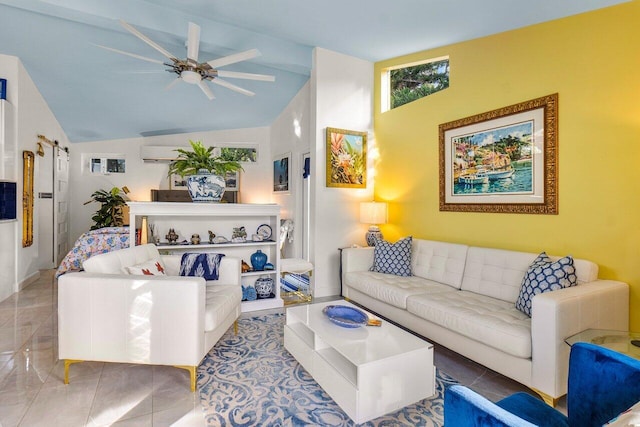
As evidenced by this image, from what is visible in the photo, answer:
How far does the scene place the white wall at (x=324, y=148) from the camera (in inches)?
162

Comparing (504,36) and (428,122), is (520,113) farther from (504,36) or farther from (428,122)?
(428,122)

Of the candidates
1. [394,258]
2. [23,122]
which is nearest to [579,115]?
[394,258]

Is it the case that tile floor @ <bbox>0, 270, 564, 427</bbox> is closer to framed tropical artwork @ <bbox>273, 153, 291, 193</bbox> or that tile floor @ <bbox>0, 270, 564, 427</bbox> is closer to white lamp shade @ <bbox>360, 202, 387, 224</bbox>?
white lamp shade @ <bbox>360, 202, 387, 224</bbox>

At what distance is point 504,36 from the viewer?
9.68ft

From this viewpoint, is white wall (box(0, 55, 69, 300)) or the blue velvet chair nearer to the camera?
the blue velvet chair

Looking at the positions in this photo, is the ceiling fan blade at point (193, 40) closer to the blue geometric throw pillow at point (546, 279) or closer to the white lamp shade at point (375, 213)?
the white lamp shade at point (375, 213)

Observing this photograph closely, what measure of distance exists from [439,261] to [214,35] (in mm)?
3625

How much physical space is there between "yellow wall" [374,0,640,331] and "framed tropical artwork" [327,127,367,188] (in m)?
1.25

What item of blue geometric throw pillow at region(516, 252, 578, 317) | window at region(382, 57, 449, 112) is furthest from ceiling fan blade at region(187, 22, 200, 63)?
blue geometric throw pillow at region(516, 252, 578, 317)

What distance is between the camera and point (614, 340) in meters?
1.58

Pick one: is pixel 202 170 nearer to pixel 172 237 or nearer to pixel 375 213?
pixel 172 237

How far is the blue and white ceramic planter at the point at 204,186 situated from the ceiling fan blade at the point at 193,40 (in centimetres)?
115

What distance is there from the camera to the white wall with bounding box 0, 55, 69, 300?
13.3ft

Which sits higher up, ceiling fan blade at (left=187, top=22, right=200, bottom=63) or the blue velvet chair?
ceiling fan blade at (left=187, top=22, right=200, bottom=63)
